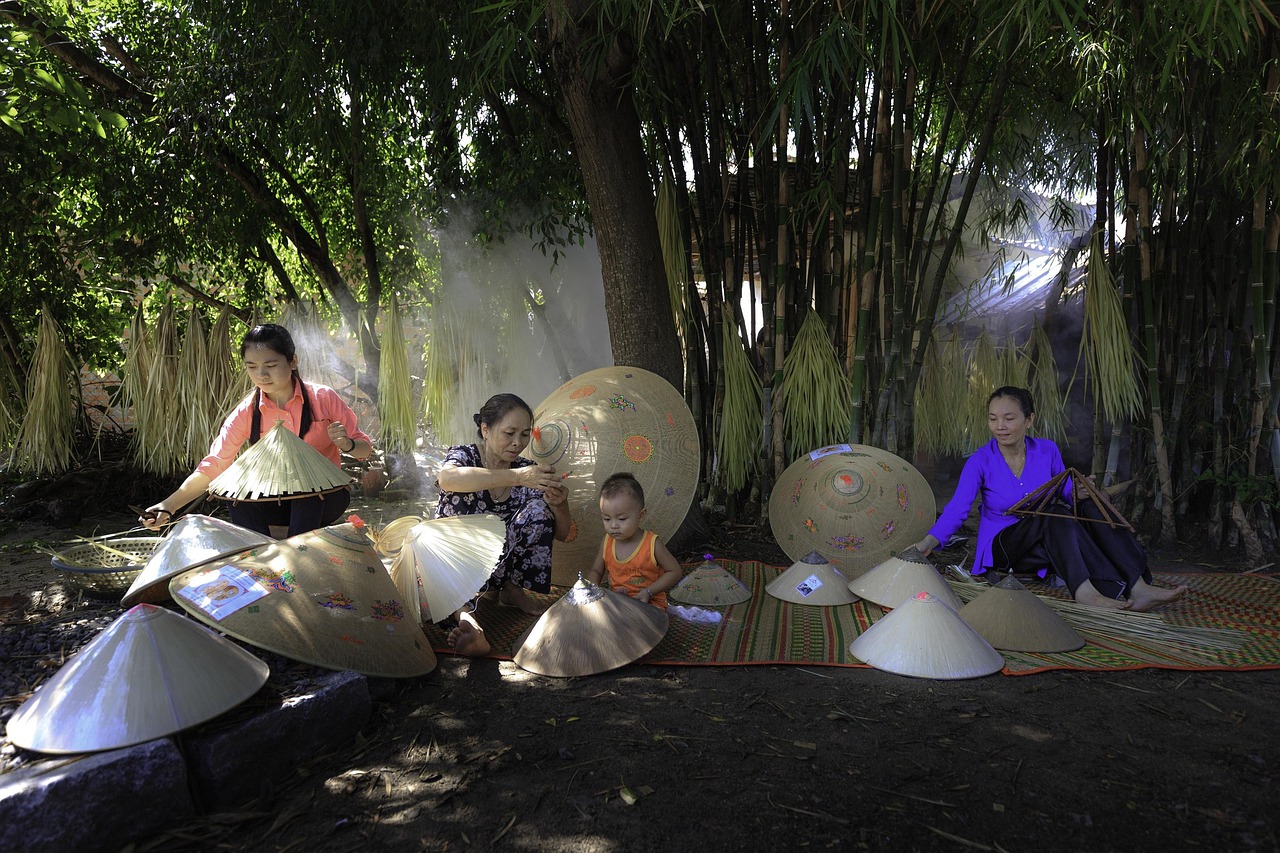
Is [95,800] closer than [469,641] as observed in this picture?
Yes

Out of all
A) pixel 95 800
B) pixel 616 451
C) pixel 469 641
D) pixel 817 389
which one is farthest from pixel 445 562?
pixel 817 389

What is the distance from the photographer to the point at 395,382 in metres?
4.64

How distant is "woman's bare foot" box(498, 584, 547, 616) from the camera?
2887 mm

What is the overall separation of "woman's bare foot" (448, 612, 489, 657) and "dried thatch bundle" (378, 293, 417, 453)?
243 centimetres

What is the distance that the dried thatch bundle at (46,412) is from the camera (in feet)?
15.9

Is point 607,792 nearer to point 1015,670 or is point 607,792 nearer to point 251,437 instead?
point 1015,670

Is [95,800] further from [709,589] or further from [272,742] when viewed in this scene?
[709,589]

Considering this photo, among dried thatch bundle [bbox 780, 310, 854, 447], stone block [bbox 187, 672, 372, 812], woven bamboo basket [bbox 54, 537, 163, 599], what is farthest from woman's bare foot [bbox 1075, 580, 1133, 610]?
woven bamboo basket [bbox 54, 537, 163, 599]

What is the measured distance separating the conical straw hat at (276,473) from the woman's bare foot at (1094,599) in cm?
251

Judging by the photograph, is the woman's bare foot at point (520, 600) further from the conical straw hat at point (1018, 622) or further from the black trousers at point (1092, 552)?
the black trousers at point (1092, 552)

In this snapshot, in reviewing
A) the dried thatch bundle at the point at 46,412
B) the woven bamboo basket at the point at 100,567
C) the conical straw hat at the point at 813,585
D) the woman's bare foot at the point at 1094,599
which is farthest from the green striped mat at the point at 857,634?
the dried thatch bundle at the point at 46,412

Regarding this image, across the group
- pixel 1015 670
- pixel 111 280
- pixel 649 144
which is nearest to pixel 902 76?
pixel 649 144

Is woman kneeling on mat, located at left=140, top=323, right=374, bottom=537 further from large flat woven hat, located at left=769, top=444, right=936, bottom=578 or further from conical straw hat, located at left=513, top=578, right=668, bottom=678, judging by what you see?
large flat woven hat, located at left=769, top=444, right=936, bottom=578

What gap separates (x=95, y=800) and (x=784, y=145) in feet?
10.8
